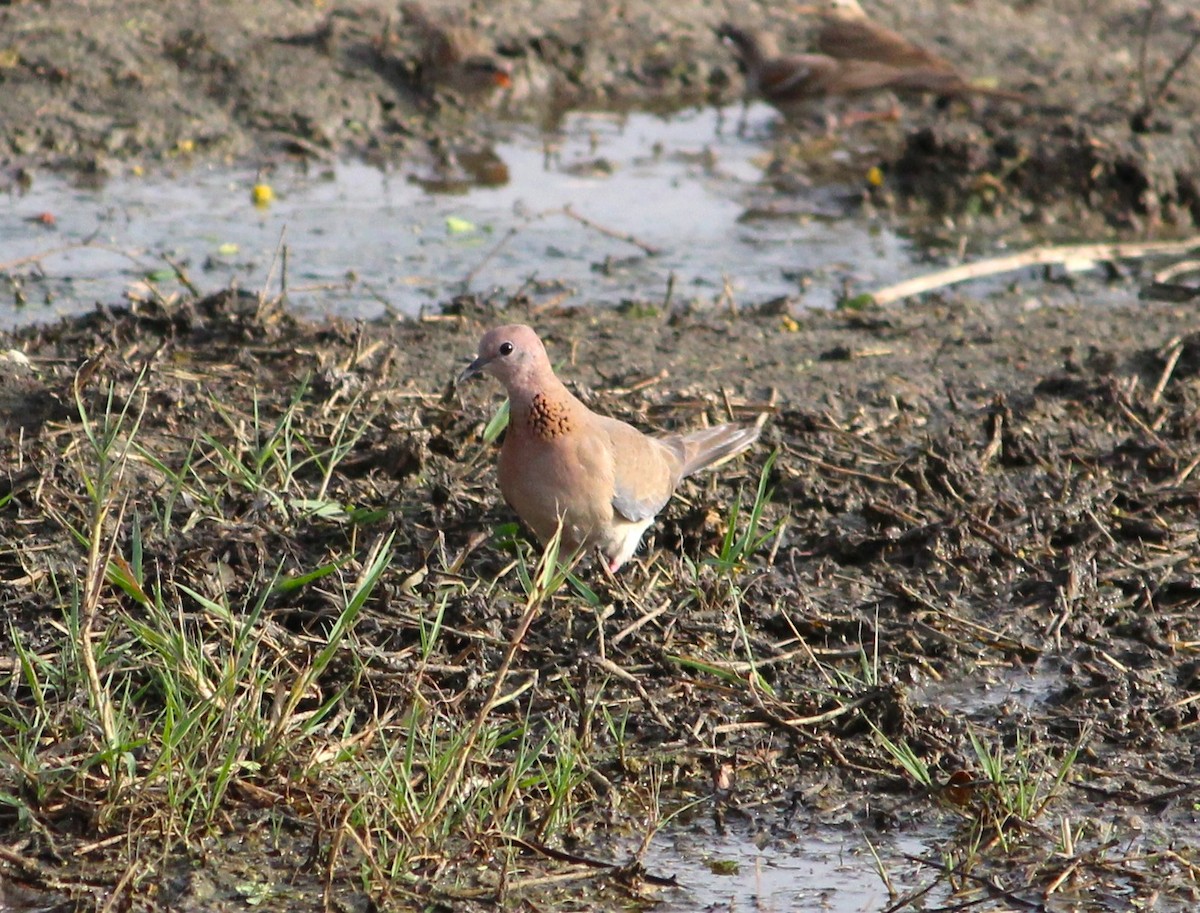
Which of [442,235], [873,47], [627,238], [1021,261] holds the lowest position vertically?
[442,235]

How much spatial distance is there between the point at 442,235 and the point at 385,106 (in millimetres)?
2295

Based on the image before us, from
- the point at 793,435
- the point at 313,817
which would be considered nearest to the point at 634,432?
the point at 793,435

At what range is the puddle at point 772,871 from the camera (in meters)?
3.96

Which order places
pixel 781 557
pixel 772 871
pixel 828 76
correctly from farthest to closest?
1. pixel 828 76
2. pixel 781 557
3. pixel 772 871

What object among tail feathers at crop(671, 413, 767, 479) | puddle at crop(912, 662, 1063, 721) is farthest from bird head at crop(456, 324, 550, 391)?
puddle at crop(912, 662, 1063, 721)

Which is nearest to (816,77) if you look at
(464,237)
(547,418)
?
(464,237)

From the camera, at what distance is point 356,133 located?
35.4 feet

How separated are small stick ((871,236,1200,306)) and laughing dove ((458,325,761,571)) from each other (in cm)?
342

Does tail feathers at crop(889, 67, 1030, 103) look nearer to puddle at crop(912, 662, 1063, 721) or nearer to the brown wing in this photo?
the brown wing

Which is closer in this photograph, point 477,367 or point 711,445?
point 477,367

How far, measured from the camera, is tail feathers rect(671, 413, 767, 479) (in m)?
5.55

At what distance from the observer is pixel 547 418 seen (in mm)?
4961

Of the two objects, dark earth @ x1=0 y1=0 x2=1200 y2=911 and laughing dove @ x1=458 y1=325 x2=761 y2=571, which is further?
laughing dove @ x1=458 y1=325 x2=761 y2=571

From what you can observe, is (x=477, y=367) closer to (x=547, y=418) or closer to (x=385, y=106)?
(x=547, y=418)
